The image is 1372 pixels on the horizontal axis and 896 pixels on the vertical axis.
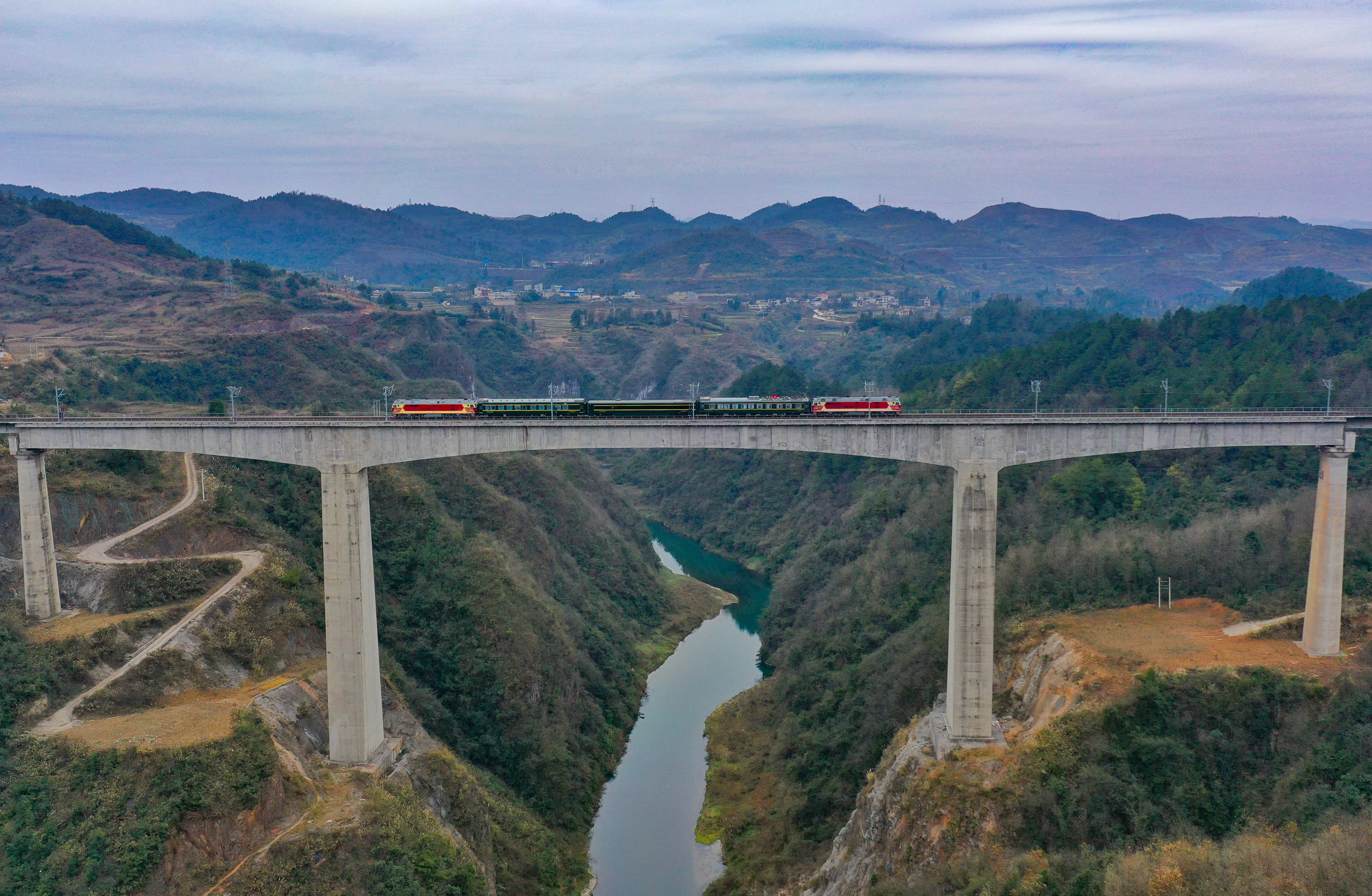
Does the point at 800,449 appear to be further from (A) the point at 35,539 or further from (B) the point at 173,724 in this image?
(A) the point at 35,539

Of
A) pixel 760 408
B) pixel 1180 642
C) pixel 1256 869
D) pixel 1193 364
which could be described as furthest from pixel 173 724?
pixel 1193 364

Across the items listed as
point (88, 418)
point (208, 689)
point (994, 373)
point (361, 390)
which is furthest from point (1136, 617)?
point (361, 390)

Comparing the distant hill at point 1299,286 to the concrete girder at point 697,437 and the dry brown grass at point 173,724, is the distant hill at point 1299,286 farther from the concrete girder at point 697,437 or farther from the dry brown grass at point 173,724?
the dry brown grass at point 173,724

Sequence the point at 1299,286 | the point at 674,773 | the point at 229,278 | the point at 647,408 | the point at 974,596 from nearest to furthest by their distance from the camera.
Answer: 1. the point at 974,596
2. the point at 647,408
3. the point at 674,773
4. the point at 229,278
5. the point at 1299,286

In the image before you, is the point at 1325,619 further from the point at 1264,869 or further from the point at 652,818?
the point at 652,818

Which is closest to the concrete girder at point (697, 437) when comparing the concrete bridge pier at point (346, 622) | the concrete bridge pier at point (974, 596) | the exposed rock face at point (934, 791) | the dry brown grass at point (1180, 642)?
the concrete bridge pier at point (974, 596)

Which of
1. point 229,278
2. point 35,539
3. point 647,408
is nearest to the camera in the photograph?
point 35,539

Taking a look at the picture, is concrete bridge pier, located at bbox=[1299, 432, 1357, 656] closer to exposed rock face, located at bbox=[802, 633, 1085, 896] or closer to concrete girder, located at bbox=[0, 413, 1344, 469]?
concrete girder, located at bbox=[0, 413, 1344, 469]
